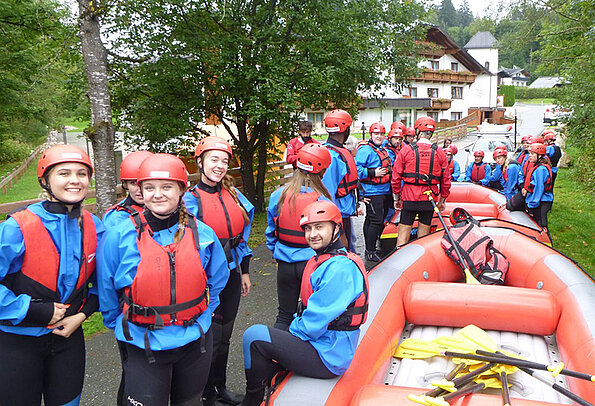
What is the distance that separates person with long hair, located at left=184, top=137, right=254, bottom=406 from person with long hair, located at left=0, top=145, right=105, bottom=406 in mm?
857

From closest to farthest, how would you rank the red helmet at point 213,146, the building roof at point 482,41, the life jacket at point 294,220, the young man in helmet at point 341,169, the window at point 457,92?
the red helmet at point 213,146, the life jacket at point 294,220, the young man in helmet at point 341,169, the window at point 457,92, the building roof at point 482,41

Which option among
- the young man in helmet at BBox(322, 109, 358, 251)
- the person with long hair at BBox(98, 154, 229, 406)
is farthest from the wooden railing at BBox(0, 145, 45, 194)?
the person with long hair at BBox(98, 154, 229, 406)

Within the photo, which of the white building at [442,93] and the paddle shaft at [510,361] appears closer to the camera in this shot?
the paddle shaft at [510,361]

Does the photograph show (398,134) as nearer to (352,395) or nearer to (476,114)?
(352,395)

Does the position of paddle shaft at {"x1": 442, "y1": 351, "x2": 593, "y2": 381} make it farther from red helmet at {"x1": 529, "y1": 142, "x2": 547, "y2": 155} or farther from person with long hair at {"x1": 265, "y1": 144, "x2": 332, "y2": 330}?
red helmet at {"x1": 529, "y1": 142, "x2": 547, "y2": 155}

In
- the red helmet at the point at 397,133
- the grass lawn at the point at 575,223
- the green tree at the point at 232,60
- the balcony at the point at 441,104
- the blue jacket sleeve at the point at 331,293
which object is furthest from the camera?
the balcony at the point at 441,104

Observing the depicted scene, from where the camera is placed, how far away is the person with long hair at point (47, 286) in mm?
2215

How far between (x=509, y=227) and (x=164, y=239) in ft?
14.4

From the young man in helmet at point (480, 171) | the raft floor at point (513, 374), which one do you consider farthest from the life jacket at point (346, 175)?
the young man in helmet at point (480, 171)

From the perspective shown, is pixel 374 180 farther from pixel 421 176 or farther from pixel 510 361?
pixel 510 361

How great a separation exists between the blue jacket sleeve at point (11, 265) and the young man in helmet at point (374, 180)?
478cm

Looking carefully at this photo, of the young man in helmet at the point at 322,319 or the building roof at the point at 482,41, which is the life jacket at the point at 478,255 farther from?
the building roof at the point at 482,41

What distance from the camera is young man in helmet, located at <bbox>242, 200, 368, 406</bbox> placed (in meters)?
2.50

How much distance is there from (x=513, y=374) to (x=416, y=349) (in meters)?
0.72
